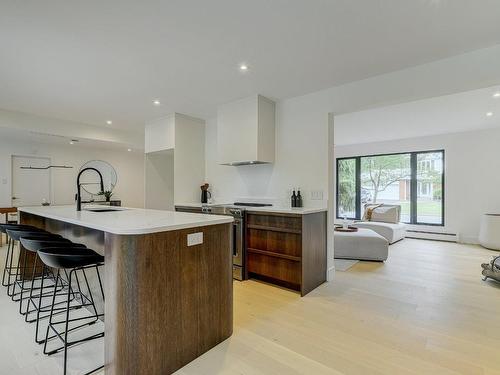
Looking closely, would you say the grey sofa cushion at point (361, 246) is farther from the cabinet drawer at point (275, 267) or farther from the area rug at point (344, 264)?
the cabinet drawer at point (275, 267)

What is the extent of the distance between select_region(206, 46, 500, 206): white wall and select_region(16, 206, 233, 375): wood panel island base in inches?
74.0

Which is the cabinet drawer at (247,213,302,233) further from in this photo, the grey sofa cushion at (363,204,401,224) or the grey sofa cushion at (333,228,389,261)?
the grey sofa cushion at (363,204,401,224)

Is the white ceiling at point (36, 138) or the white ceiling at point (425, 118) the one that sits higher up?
the white ceiling at point (425, 118)

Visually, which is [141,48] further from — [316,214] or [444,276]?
[444,276]

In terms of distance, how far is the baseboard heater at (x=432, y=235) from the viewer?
5.77 metres

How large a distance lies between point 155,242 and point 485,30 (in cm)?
304

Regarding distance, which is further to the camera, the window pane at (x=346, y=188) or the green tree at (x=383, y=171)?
the window pane at (x=346, y=188)

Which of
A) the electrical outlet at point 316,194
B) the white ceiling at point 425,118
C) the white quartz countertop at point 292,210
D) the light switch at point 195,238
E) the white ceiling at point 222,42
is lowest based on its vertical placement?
the light switch at point 195,238

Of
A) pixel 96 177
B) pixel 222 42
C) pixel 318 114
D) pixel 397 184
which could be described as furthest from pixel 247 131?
pixel 96 177

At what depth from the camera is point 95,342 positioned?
2018 mm

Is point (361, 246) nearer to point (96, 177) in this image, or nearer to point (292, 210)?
point (292, 210)

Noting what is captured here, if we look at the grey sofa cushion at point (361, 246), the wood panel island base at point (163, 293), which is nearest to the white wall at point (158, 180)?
the wood panel island base at point (163, 293)

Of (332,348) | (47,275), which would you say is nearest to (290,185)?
(332,348)

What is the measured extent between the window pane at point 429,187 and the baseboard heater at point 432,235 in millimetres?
304
